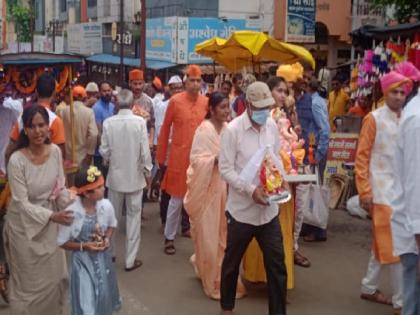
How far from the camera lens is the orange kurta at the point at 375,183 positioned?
5.17m

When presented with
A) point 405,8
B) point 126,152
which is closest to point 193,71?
point 126,152

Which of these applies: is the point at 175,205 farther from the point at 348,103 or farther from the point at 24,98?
the point at 348,103

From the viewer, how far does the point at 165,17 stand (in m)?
25.6

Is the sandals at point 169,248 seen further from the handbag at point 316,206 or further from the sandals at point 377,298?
the sandals at point 377,298

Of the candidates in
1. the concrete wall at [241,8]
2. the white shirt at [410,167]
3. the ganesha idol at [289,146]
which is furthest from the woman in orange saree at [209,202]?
the concrete wall at [241,8]

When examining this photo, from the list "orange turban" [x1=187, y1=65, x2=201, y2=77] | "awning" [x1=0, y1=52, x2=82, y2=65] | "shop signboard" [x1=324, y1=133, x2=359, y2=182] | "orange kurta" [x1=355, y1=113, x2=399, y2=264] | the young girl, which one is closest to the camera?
the young girl

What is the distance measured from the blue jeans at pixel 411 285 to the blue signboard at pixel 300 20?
16.7 meters

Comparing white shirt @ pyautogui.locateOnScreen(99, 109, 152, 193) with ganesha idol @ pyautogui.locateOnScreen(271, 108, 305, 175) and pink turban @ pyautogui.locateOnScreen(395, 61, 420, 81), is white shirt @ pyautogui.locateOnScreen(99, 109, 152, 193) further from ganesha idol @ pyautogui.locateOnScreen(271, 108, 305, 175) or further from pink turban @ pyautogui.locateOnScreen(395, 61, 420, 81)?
pink turban @ pyautogui.locateOnScreen(395, 61, 420, 81)

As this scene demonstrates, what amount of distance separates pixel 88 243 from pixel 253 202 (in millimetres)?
1240

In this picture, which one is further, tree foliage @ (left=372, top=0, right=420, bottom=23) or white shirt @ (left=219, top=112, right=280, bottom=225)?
→ tree foliage @ (left=372, top=0, right=420, bottom=23)

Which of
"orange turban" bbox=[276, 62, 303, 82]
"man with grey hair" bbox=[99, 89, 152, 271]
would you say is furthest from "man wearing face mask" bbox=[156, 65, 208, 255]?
"orange turban" bbox=[276, 62, 303, 82]

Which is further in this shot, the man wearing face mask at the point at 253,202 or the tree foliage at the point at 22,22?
the tree foliage at the point at 22,22

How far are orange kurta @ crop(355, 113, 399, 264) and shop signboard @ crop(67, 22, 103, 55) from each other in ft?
95.6

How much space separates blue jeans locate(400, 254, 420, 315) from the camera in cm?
374
